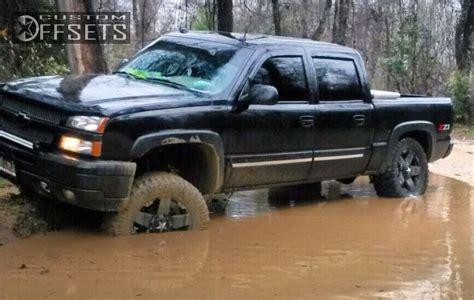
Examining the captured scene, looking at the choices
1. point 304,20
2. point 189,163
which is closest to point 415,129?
point 189,163

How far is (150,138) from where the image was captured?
5582 mm

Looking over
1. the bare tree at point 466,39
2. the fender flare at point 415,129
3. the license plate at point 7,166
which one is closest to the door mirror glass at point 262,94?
the license plate at point 7,166

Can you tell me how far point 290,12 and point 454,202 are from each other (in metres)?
20.6

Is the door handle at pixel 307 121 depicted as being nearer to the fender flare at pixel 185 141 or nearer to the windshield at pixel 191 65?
the windshield at pixel 191 65

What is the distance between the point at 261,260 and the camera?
5527mm

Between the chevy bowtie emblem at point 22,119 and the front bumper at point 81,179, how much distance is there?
0.25 metres

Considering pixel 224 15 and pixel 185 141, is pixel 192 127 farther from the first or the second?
pixel 224 15

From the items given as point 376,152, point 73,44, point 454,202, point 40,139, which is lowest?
point 454,202

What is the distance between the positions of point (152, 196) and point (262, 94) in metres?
1.43

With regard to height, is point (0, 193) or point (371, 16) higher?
point (371, 16)

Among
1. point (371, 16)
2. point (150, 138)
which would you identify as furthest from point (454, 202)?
point (371, 16)

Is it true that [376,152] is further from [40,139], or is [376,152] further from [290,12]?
[290,12]

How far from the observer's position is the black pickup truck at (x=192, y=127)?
543 cm

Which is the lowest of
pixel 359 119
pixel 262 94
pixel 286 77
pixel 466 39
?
pixel 359 119
